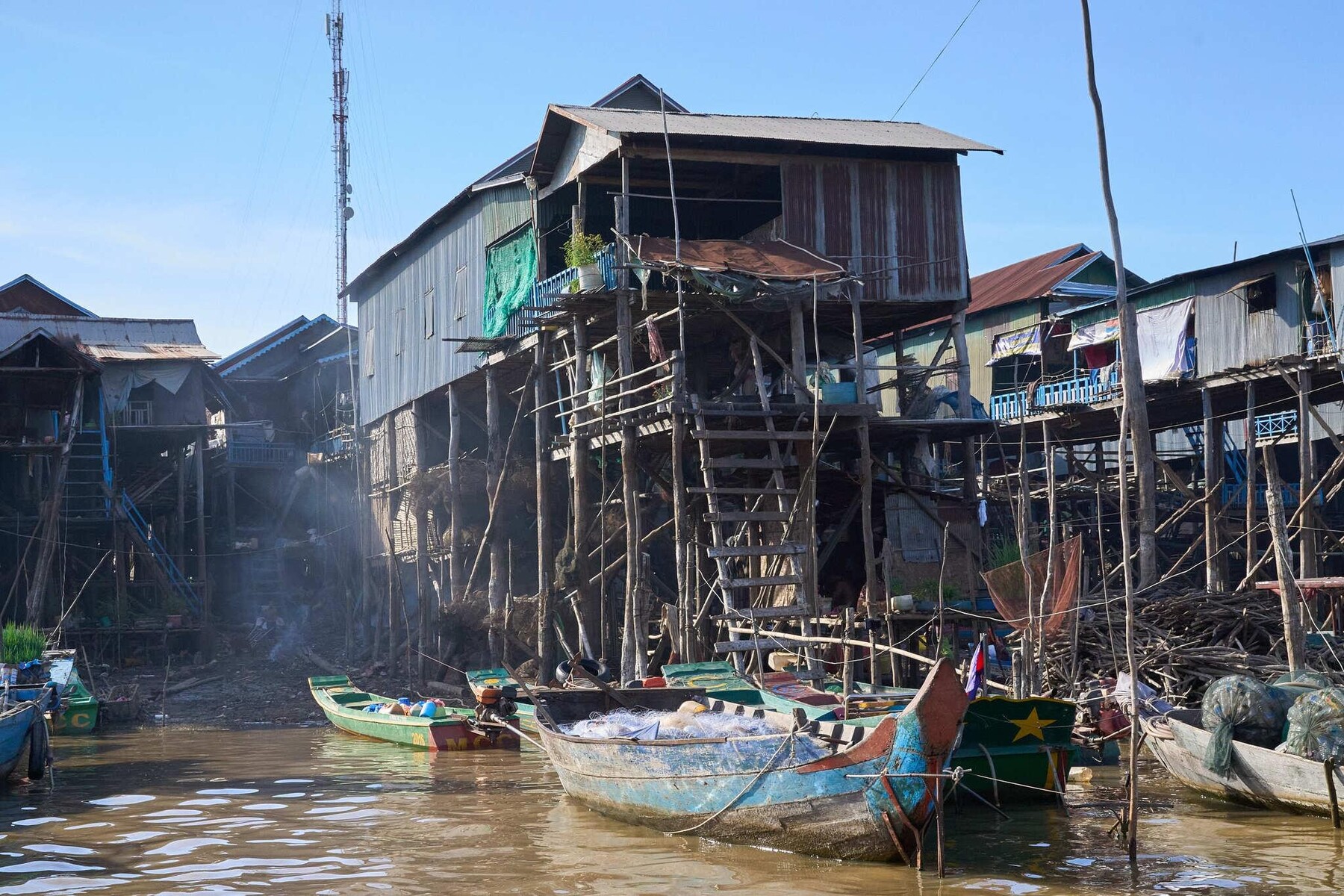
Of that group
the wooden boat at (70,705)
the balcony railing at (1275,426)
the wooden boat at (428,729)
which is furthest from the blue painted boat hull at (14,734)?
the balcony railing at (1275,426)


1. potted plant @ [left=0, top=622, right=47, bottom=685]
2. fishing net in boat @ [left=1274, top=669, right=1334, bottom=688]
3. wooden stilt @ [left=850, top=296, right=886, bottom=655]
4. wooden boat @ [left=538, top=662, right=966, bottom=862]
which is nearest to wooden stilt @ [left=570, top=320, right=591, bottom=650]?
wooden stilt @ [left=850, top=296, right=886, bottom=655]

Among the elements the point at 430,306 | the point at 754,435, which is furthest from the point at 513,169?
the point at 754,435

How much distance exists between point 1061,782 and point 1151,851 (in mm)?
1724

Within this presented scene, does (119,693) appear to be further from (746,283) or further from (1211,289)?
(1211,289)

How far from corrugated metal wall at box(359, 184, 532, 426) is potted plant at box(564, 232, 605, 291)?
388 cm

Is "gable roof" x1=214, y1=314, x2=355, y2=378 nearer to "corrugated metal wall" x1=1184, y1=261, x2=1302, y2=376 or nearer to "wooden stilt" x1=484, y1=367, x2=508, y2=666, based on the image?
"wooden stilt" x1=484, y1=367, x2=508, y2=666

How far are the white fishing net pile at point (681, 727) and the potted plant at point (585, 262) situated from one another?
24.5 feet

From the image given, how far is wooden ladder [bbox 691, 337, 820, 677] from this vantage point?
16438 mm

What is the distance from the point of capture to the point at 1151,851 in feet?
33.8

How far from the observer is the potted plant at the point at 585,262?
728 inches

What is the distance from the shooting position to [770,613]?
53.6ft

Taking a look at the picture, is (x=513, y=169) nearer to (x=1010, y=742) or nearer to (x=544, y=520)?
(x=544, y=520)

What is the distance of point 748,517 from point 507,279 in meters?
8.26

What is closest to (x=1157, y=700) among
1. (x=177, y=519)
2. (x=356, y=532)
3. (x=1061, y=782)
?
(x=1061, y=782)
